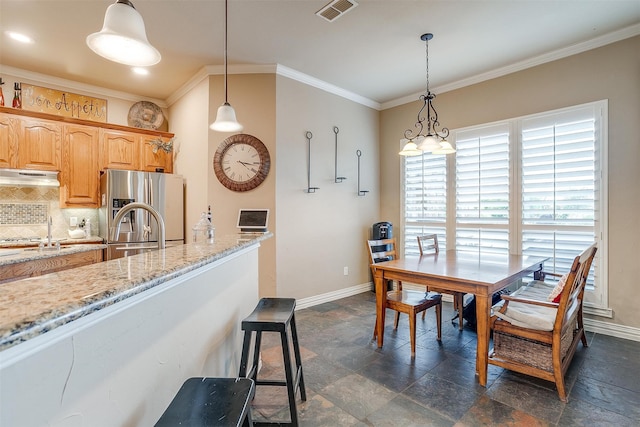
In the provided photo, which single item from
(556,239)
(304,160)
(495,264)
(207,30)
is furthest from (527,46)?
(207,30)

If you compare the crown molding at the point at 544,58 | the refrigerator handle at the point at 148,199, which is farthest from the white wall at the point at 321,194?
the refrigerator handle at the point at 148,199

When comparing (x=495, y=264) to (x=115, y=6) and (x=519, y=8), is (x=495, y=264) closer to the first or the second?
(x=519, y=8)

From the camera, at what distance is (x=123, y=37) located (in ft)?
4.66

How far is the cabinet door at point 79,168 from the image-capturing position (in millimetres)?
3729

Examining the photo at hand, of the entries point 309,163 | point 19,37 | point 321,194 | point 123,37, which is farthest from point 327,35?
point 19,37

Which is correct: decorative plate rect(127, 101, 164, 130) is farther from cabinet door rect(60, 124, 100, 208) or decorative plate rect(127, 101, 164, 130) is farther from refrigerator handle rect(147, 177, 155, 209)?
refrigerator handle rect(147, 177, 155, 209)

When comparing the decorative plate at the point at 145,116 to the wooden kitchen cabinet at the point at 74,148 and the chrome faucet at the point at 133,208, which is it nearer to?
the wooden kitchen cabinet at the point at 74,148

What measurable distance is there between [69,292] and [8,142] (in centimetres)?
398

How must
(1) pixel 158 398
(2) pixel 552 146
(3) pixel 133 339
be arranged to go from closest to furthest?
(3) pixel 133 339
(1) pixel 158 398
(2) pixel 552 146

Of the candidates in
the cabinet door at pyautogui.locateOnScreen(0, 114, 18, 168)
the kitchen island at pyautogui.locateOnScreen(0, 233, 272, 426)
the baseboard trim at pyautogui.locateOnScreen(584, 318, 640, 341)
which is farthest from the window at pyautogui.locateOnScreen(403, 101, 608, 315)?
the cabinet door at pyautogui.locateOnScreen(0, 114, 18, 168)

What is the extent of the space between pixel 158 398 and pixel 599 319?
4010 mm

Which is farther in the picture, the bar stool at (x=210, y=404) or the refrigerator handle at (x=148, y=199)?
the refrigerator handle at (x=148, y=199)

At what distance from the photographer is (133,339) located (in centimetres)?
99

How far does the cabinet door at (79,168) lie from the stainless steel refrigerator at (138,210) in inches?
4.8
